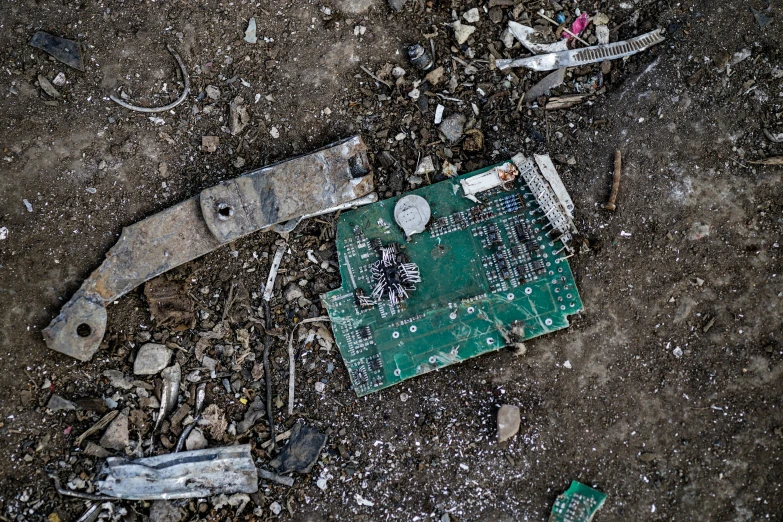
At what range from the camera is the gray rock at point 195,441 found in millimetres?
5645

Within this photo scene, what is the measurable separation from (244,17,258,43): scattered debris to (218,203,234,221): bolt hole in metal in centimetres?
174

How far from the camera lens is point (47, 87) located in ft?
18.9

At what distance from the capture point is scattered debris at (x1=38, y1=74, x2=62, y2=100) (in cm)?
576

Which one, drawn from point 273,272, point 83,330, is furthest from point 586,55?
point 83,330

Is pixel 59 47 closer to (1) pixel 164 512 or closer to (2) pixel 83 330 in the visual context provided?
(2) pixel 83 330

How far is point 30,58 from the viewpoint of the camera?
5.79 metres

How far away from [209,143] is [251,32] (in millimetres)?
1210

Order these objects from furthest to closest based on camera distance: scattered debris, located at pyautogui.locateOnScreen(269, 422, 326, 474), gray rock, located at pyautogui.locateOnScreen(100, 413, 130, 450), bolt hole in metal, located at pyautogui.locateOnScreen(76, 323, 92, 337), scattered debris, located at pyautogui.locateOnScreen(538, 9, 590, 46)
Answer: scattered debris, located at pyautogui.locateOnScreen(538, 9, 590, 46) → scattered debris, located at pyautogui.locateOnScreen(269, 422, 326, 474) → gray rock, located at pyautogui.locateOnScreen(100, 413, 130, 450) → bolt hole in metal, located at pyautogui.locateOnScreen(76, 323, 92, 337)

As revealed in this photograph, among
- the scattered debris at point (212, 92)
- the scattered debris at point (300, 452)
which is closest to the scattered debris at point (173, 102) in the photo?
the scattered debris at point (212, 92)

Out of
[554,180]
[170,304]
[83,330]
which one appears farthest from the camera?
[170,304]

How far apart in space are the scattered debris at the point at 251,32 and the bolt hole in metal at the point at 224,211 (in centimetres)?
174

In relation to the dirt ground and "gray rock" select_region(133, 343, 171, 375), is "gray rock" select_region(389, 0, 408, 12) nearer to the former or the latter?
the dirt ground

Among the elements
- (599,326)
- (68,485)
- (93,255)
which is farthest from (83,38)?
(599,326)

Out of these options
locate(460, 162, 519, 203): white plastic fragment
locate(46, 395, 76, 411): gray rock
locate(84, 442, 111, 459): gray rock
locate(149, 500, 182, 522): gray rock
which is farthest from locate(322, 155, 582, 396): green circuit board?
locate(46, 395, 76, 411): gray rock
